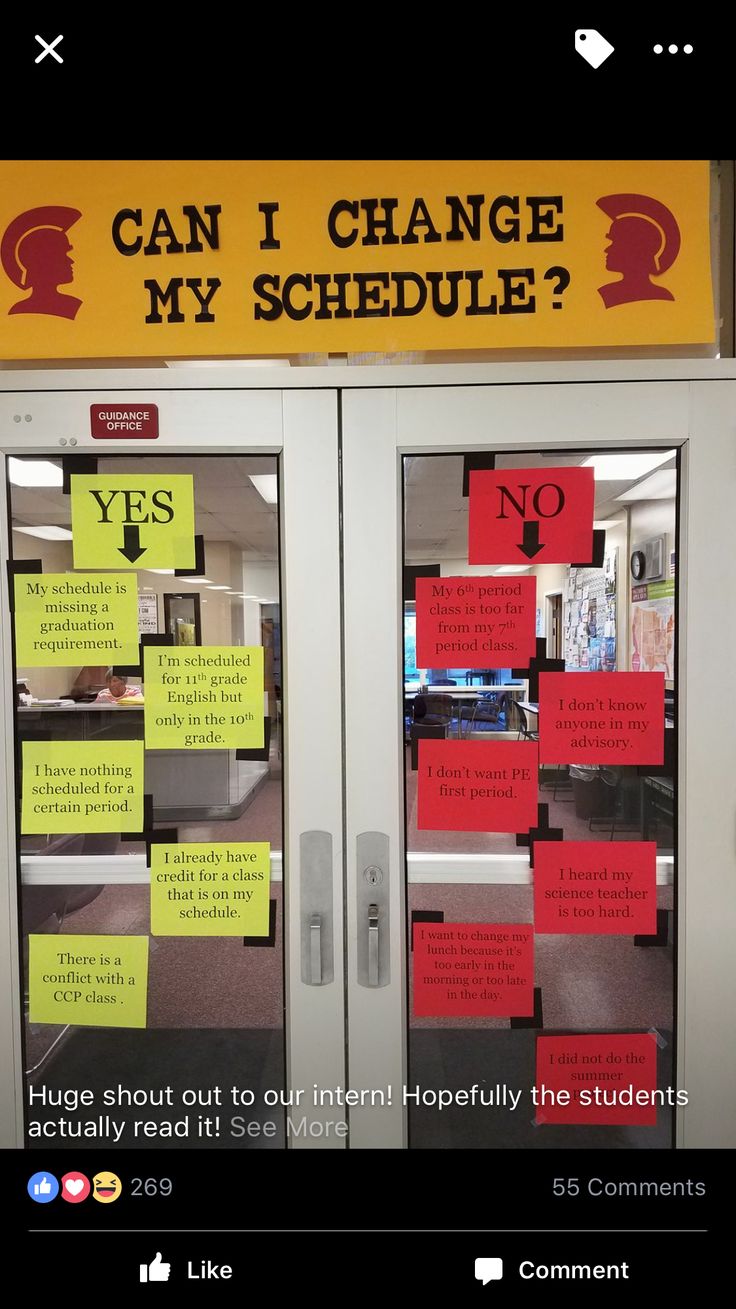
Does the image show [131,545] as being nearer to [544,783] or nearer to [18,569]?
[18,569]

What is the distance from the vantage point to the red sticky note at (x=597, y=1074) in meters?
1.14

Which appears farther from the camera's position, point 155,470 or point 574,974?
point 574,974

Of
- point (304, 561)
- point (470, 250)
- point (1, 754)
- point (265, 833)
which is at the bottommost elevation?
point (265, 833)

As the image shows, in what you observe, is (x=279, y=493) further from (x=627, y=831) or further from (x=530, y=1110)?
(x=530, y=1110)

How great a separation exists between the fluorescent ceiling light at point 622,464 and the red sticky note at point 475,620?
0.79 ft

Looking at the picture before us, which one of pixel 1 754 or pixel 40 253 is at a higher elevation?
pixel 40 253

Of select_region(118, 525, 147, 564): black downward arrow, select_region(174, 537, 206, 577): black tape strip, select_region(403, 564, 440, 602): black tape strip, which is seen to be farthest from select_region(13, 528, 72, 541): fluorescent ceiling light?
select_region(403, 564, 440, 602): black tape strip

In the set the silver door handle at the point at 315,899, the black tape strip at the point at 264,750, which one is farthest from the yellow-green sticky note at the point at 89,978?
the black tape strip at the point at 264,750

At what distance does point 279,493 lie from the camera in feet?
3.58

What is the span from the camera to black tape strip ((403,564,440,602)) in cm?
112

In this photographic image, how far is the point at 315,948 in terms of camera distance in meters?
1.10
